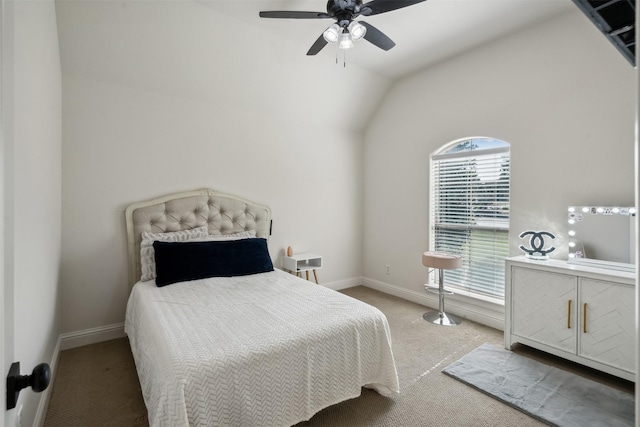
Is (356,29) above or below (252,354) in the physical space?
above

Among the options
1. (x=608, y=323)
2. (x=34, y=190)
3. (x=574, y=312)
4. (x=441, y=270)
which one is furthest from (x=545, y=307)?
(x=34, y=190)

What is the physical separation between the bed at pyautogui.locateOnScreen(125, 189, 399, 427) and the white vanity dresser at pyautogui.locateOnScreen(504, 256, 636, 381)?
1.34 meters

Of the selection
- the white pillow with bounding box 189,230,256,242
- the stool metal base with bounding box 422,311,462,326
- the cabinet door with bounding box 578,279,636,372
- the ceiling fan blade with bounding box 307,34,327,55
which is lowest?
the stool metal base with bounding box 422,311,462,326

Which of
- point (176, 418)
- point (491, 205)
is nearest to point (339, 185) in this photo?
point (491, 205)

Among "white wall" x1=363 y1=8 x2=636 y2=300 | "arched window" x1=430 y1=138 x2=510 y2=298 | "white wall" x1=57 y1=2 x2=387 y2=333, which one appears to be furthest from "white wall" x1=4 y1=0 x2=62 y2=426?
"arched window" x1=430 y1=138 x2=510 y2=298

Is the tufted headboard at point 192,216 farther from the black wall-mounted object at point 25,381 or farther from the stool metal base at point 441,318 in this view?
the black wall-mounted object at point 25,381

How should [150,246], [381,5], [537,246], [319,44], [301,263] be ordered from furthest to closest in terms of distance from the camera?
[301,263], [150,246], [537,246], [319,44], [381,5]

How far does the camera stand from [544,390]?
2084 millimetres

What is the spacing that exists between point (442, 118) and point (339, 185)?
5.28 feet

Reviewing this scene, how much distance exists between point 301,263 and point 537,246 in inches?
98.0

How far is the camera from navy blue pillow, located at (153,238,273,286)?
8.64ft

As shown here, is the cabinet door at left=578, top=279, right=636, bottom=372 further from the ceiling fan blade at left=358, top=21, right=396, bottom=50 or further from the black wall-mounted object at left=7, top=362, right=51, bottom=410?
the black wall-mounted object at left=7, top=362, right=51, bottom=410

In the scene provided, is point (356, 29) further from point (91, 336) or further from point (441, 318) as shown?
point (91, 336)

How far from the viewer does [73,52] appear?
2.57 m
